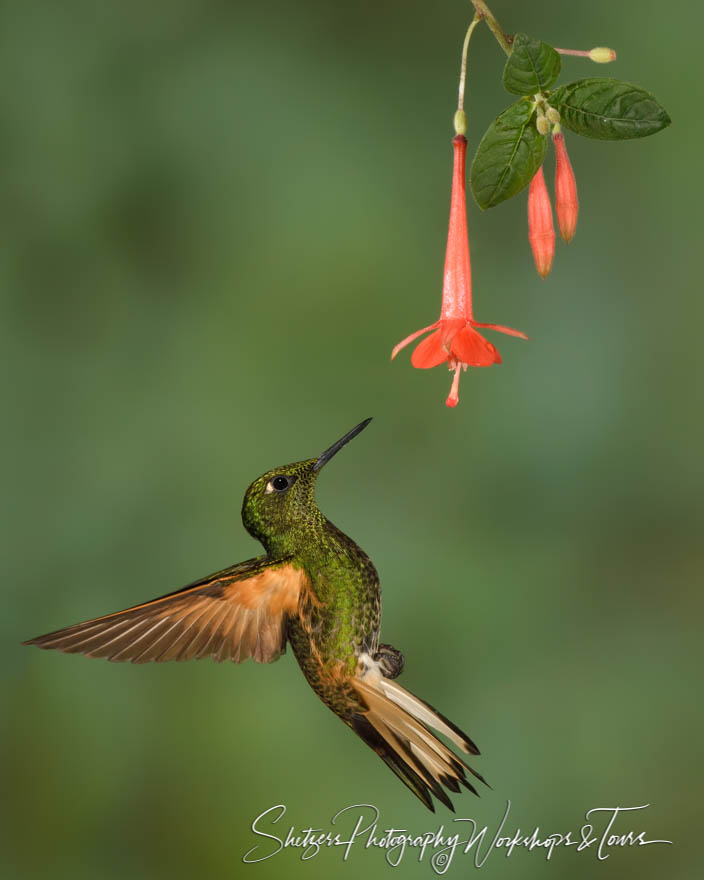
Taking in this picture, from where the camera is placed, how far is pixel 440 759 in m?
0.91

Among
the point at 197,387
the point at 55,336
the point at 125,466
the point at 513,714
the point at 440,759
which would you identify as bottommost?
the point at 513,714

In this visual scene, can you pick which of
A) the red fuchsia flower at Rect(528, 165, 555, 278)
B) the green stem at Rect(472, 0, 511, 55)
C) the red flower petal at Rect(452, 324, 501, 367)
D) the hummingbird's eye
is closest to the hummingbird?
the hummingbird's eye

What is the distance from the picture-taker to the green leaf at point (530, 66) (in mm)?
766

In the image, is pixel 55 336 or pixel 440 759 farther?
pixel 55 336

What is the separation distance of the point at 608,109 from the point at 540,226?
123 millimetres

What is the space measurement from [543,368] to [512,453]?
0.18 meters

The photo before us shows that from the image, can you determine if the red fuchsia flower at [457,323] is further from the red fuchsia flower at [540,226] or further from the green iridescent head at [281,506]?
the green iridescent head at [281,506]

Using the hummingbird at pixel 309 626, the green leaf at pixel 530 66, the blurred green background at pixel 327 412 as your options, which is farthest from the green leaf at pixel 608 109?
the blurred green background at pixel 327 412

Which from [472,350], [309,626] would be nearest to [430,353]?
[472,350]

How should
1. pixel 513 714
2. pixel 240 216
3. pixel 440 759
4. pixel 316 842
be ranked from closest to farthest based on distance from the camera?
pixel 440 759
pixel 316 842
pixel 513 714
pixel 240 216

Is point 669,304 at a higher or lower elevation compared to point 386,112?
lower

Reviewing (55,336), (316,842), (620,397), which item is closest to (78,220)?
(55,336)

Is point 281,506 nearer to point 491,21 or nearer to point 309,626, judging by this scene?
point 309,626

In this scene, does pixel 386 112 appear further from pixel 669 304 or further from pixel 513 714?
pixel 513 714
